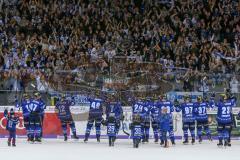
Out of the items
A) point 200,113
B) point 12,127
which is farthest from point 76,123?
point 200,113

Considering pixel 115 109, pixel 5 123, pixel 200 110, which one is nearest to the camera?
pixel 115 109

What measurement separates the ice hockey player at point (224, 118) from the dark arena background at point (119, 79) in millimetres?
35

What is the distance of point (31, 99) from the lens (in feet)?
76.1

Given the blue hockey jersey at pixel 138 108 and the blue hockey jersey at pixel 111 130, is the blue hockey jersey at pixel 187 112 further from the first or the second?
the blue hockey jersey at pixel 111 130

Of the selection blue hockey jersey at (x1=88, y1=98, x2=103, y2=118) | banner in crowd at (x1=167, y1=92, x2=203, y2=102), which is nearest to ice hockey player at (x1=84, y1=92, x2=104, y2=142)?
blue hockey jersey at (x1=88, y1=98, x2=103, y2=118)

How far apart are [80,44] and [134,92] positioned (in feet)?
Answer: 16.4

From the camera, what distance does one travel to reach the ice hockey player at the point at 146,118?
74.9ft

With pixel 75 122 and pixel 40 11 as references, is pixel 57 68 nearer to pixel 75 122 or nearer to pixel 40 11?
pixel 75 122

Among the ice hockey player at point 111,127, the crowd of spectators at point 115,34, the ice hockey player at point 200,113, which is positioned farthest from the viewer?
the crowd of spectators at point 115,34

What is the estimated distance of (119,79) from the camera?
77.4 feet

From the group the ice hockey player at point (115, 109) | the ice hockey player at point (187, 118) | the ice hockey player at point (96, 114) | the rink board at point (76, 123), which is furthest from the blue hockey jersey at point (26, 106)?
the ice hockey player at point (187, 118)

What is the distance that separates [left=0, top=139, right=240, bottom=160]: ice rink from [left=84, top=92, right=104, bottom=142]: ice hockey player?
0.42 m

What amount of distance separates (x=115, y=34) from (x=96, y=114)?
18.9 ft

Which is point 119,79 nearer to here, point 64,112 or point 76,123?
point 64,112
